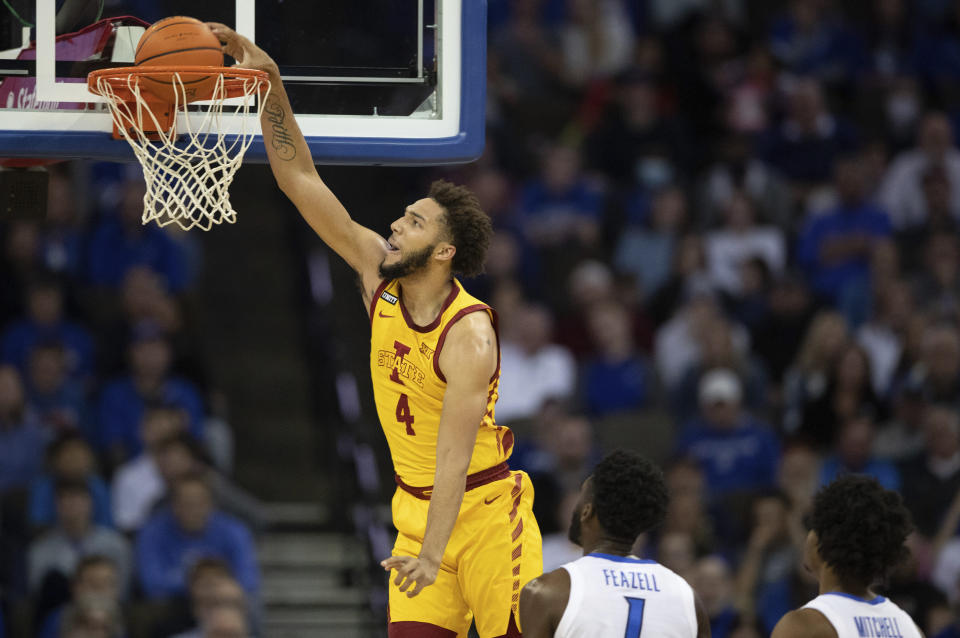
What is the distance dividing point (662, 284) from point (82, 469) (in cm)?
474

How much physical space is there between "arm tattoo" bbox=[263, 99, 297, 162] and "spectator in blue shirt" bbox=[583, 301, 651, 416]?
5269 millimetres

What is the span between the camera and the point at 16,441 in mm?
9359

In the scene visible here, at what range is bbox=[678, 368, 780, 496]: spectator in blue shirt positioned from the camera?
9.62 metres

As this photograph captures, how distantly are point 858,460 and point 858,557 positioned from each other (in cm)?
463

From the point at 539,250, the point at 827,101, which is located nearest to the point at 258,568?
the point at 539,250

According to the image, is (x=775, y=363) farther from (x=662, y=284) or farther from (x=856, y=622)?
(x=856, y=622)

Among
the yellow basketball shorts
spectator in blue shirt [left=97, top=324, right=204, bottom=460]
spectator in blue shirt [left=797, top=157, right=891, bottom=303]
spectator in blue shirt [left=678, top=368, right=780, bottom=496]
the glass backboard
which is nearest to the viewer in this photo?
the yellow basketball shorts

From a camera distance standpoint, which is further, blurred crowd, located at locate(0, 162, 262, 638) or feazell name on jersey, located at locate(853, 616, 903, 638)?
blurred crowd, located at locate(0, 162, 262, 638)

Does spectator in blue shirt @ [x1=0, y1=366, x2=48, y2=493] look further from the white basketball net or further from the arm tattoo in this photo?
the arm tattoo

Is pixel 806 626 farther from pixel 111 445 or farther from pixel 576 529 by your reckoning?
pixel 111 445

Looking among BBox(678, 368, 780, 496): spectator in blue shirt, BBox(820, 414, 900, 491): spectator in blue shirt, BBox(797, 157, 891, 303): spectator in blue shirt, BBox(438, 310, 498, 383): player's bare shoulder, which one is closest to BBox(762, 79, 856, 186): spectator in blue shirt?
BBox(797, 157, 891, 303): spectator in blue shirt

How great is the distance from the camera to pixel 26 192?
619cm

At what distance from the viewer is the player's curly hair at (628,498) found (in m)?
4.72

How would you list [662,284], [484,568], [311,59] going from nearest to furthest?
[484,568], [311,59], [662,284]
